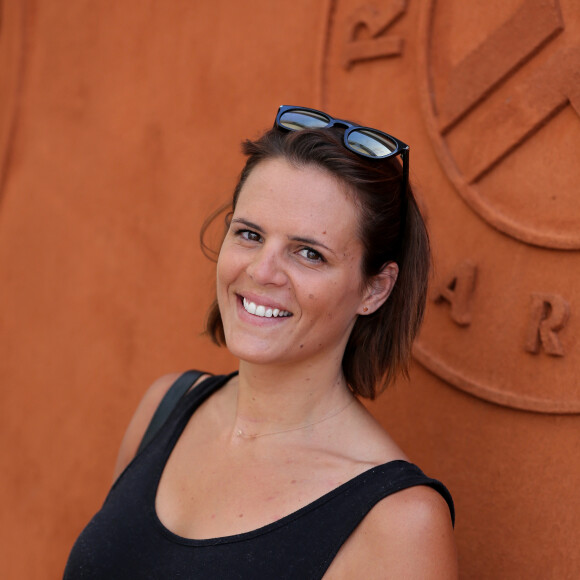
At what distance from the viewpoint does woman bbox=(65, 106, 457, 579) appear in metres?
1.77

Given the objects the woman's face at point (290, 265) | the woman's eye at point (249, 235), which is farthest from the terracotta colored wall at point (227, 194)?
the woman's eye at point (249, 235)

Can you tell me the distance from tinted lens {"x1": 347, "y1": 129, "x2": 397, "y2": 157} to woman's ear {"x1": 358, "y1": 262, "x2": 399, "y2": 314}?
0.29 metres

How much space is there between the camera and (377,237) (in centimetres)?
197

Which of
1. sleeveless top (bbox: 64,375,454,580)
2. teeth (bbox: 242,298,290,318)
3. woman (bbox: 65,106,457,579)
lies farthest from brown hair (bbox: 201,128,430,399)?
sleeveless top (bbox: 64,375,454,580)

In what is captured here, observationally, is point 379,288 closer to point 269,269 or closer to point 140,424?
point 269,269

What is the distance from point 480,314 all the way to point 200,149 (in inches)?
53.8

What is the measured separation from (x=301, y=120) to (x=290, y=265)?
15.4 inches

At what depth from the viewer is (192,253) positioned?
3152mm

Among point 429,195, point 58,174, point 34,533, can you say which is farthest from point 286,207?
point 34,533

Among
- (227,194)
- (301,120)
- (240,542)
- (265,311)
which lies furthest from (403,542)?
(227,194)

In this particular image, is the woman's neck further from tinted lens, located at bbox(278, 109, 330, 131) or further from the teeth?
tinted lens, located at bbox(278, 109, 330, 131)

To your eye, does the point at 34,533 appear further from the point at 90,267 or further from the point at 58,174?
the point at 58,174

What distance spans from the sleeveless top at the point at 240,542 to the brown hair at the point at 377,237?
37 centimetres

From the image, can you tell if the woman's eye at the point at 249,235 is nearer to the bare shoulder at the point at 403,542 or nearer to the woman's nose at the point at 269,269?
the woman's nose at the point at 269,269
